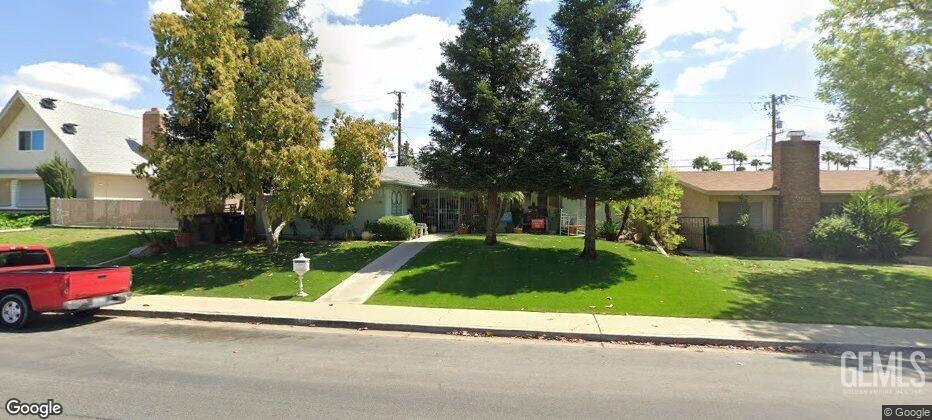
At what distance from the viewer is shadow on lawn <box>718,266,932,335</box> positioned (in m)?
10.3

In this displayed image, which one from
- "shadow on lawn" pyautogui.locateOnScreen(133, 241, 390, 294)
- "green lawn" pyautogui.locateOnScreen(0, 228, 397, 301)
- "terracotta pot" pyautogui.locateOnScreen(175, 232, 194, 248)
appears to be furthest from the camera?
"terracotta pot" pyautogui.locateOnScreen(175, 232, 194, 248)

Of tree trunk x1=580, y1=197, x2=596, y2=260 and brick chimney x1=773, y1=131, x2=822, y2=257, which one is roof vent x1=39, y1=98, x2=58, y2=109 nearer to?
tree trunk x1=580, y1=197, x2=596, y2=260

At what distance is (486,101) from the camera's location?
16.8m

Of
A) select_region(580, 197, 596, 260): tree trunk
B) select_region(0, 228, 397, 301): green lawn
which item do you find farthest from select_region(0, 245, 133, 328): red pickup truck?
select_region(580, 197, 596, 260): tree trunk

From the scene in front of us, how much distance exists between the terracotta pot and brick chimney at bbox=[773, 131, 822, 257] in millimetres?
23703

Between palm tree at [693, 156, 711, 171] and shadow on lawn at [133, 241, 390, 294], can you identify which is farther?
palm tree at [693, 156, 711, 171]

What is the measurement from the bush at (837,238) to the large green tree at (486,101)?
40.3 ft

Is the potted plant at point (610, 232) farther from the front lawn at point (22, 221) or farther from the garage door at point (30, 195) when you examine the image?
the garage door at point (30, 195)

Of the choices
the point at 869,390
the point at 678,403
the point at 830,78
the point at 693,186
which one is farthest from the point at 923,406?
the point at 693,186

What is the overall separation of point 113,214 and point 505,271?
2090cm

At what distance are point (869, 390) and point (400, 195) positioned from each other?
67.4 feet

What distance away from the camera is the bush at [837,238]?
18.6 meters

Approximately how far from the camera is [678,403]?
5609mm

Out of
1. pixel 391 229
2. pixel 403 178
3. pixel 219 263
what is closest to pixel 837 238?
pixel 391 229
